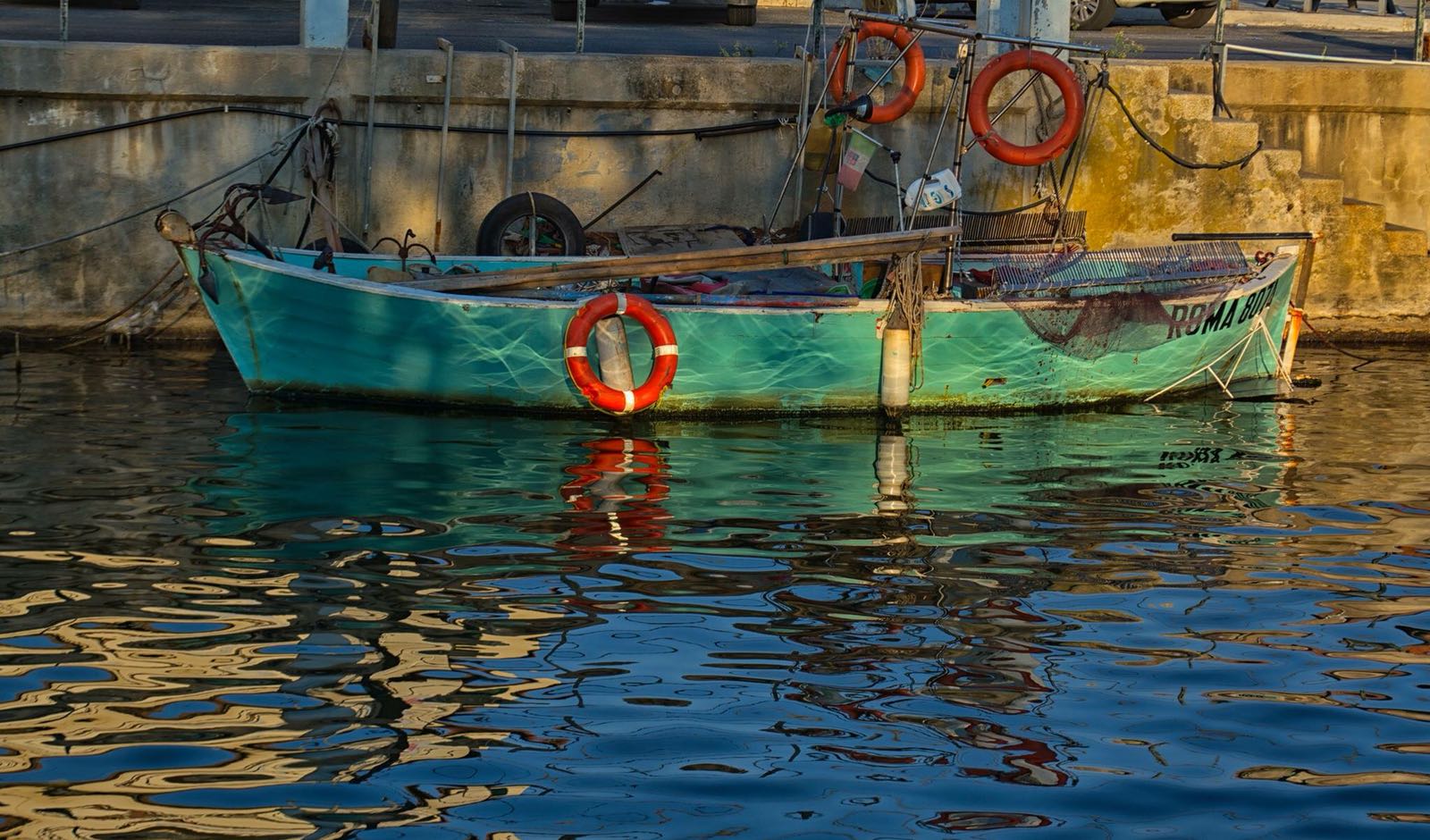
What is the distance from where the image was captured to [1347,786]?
592cm

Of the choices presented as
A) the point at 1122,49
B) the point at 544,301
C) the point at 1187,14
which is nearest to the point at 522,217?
the point at 544,301

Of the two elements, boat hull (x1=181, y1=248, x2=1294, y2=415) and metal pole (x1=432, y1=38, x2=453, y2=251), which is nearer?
boat hull (x1=181, y1=248, x2=1294, y2=415)

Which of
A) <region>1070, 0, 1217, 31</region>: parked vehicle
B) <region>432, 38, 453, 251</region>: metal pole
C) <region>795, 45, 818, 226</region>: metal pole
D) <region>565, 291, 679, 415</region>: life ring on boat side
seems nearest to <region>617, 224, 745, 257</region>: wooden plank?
<region>795, 45, 818, 226</region>: metal pole

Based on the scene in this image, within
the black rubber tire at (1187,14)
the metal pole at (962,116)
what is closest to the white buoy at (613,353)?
the metal pole at (962,116)

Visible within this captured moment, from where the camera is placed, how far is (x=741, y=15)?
19.6 m

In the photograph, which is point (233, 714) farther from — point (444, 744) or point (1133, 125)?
point (1133, 125)

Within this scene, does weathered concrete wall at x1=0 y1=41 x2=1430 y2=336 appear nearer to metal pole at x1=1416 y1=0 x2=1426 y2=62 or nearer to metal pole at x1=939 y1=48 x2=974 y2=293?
metal pole at x1=939 y1=48 x2=974 y2=293

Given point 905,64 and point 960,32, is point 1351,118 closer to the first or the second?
point 905,64

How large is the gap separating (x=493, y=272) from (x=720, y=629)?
5.10m

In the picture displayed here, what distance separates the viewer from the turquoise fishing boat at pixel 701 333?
11.9 m

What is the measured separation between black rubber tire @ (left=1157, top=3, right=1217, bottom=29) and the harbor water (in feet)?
36.9

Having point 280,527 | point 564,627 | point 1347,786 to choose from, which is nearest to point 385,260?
point 280,527

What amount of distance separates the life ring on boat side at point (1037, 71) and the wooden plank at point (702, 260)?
61.4 inches

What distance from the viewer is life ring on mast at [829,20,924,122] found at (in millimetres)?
13531
